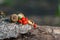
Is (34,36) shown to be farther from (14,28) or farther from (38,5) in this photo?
(38,5)

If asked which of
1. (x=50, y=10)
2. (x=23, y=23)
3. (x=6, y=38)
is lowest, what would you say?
(x=6, y=38)

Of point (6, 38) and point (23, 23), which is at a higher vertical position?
point (23, 23)

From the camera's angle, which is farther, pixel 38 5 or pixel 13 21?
pixel 38 5

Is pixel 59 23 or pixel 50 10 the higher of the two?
pixel 50 10

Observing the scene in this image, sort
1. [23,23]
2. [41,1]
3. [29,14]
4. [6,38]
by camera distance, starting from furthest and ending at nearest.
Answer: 1. [29,14]
2. [41,1]
3. [23,23]
4. [6,38]

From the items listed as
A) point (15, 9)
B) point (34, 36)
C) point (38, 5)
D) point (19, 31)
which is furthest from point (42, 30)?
point (15, 9)

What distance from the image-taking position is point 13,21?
8.16 feet

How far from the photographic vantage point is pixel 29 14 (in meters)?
3.05

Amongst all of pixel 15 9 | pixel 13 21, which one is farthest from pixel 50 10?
pixel 13 21

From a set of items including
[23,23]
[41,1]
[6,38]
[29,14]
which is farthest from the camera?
[29,14]

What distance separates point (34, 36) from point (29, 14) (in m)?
0.78

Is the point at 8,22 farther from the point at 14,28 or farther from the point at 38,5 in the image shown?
the point at 38,5

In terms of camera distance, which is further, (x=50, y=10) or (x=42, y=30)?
(x=50, y=10)

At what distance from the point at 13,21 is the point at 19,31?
0.79ft
